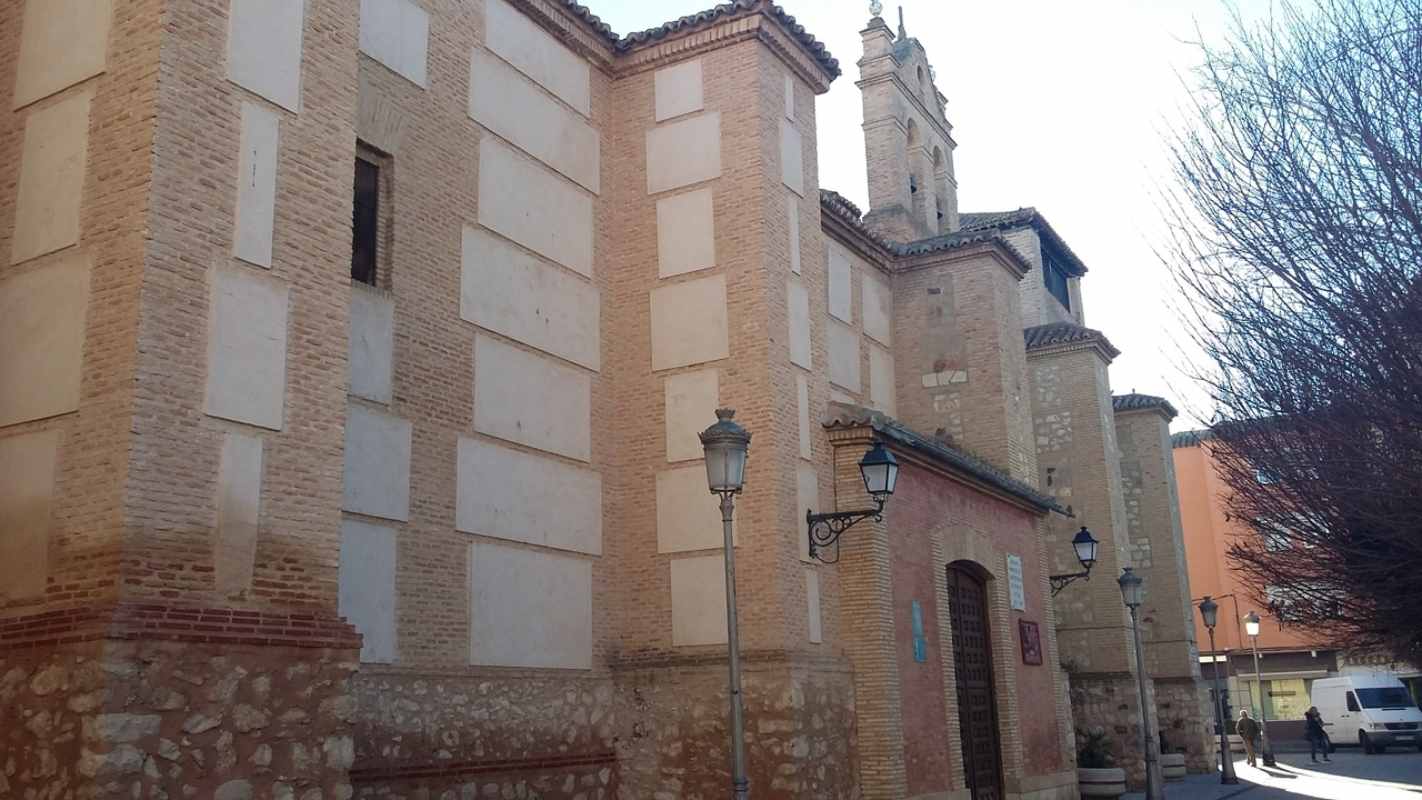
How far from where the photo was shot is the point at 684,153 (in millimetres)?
13695

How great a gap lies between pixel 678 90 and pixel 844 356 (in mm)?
4725

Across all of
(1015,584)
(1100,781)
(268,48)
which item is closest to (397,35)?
(268,48)

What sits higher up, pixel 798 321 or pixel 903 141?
pixel 903 141

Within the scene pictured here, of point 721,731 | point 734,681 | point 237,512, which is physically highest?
point 237,512

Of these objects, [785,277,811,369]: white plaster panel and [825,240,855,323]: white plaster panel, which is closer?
[785,277,811,369]: white plaster panel

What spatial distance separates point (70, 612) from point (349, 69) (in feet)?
13.4

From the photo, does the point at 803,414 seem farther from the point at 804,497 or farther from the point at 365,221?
the point at 365,221

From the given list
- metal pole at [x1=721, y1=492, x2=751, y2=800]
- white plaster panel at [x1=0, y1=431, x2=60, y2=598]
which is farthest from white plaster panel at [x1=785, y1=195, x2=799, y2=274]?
white plaster panel at [x1=0, y1=431, x2=60, y2=598]

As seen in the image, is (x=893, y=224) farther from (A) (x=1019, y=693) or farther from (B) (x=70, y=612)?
(B) (x=70, y=612)

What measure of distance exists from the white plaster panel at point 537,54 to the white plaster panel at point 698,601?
5.09 metres

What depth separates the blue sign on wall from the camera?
1420 centimetres

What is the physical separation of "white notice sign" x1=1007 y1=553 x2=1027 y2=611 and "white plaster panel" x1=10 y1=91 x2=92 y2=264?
42.8 feet

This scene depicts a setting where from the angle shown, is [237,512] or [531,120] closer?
[237,512]

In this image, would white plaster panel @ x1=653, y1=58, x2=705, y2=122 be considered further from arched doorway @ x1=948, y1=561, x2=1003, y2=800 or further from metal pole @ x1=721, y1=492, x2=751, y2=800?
arched doorway @ x1=948, y1=561, x2=1003, y2=800
